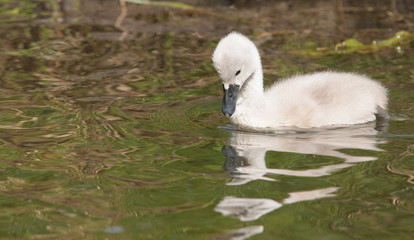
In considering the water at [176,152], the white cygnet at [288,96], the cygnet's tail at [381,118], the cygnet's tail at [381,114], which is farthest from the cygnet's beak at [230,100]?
the cygnet's tail at [381,114]

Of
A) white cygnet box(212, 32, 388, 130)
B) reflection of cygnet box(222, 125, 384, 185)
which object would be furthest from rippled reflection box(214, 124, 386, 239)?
white cygnet box(212, 32, 388, 130)

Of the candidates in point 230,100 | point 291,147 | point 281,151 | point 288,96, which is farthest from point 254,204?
point 288,96

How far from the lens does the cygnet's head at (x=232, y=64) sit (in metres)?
5.34

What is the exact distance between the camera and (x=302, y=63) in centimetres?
741

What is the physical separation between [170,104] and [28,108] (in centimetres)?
114

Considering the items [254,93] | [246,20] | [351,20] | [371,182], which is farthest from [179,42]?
[371,182]

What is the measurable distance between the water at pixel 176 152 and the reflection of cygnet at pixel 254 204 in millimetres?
10

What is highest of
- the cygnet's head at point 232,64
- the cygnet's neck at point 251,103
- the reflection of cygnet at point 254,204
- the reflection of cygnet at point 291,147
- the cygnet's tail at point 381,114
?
the cygnet's head at point 232,64

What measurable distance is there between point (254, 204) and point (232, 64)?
175cm

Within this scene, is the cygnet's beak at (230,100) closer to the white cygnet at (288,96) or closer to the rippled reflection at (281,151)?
the white cygnet at (288,96)

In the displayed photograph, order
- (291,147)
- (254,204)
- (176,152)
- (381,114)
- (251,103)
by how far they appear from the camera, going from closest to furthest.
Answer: (254,204)
(176,152)
(291,147)
(251,103)
(381,114)

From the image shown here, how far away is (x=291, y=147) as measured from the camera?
16.2ft

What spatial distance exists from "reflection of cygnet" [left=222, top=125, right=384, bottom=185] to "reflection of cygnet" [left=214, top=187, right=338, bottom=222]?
284mm

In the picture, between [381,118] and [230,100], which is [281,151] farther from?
[381,118]
